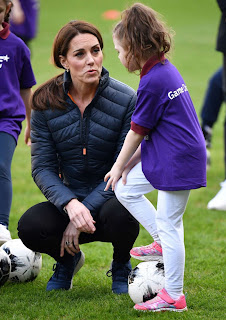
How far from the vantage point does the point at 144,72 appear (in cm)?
376

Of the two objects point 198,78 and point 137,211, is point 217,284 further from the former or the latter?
point 198,78

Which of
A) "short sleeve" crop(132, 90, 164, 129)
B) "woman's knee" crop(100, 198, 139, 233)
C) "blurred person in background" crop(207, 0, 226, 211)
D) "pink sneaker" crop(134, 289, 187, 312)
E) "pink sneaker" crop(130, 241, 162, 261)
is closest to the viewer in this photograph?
"short sleeve" crop(132, 90, 164, 129)

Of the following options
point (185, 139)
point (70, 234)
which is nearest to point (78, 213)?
point (70, 234)

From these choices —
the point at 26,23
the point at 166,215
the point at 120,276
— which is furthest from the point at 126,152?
the point at 26,23

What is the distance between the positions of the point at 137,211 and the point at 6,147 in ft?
4.20

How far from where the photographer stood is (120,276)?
4.44 m

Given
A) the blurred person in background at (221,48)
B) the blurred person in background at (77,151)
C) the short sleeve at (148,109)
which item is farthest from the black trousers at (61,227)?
the blurred person in background at (221,48)

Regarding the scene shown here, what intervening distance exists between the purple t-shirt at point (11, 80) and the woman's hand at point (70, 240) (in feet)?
3.14

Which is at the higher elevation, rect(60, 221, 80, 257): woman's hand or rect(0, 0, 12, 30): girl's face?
rect(0, 0, 12, 30): girl's face

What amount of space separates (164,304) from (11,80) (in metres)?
2.01

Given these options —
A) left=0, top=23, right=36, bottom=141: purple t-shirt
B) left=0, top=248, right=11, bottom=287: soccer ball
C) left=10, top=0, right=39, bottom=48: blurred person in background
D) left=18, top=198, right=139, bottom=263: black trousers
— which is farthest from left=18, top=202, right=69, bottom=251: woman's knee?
left=10, top=0, right=39, bottom=48: blurred person in background

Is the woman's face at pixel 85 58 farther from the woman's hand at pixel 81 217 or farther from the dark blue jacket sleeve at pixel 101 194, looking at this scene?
the woman's hand at pixel 81 217

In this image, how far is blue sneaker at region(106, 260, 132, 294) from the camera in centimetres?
439

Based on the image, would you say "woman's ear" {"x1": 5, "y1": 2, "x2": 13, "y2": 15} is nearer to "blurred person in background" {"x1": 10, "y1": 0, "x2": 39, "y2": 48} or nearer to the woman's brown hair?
the woman's brown hair
